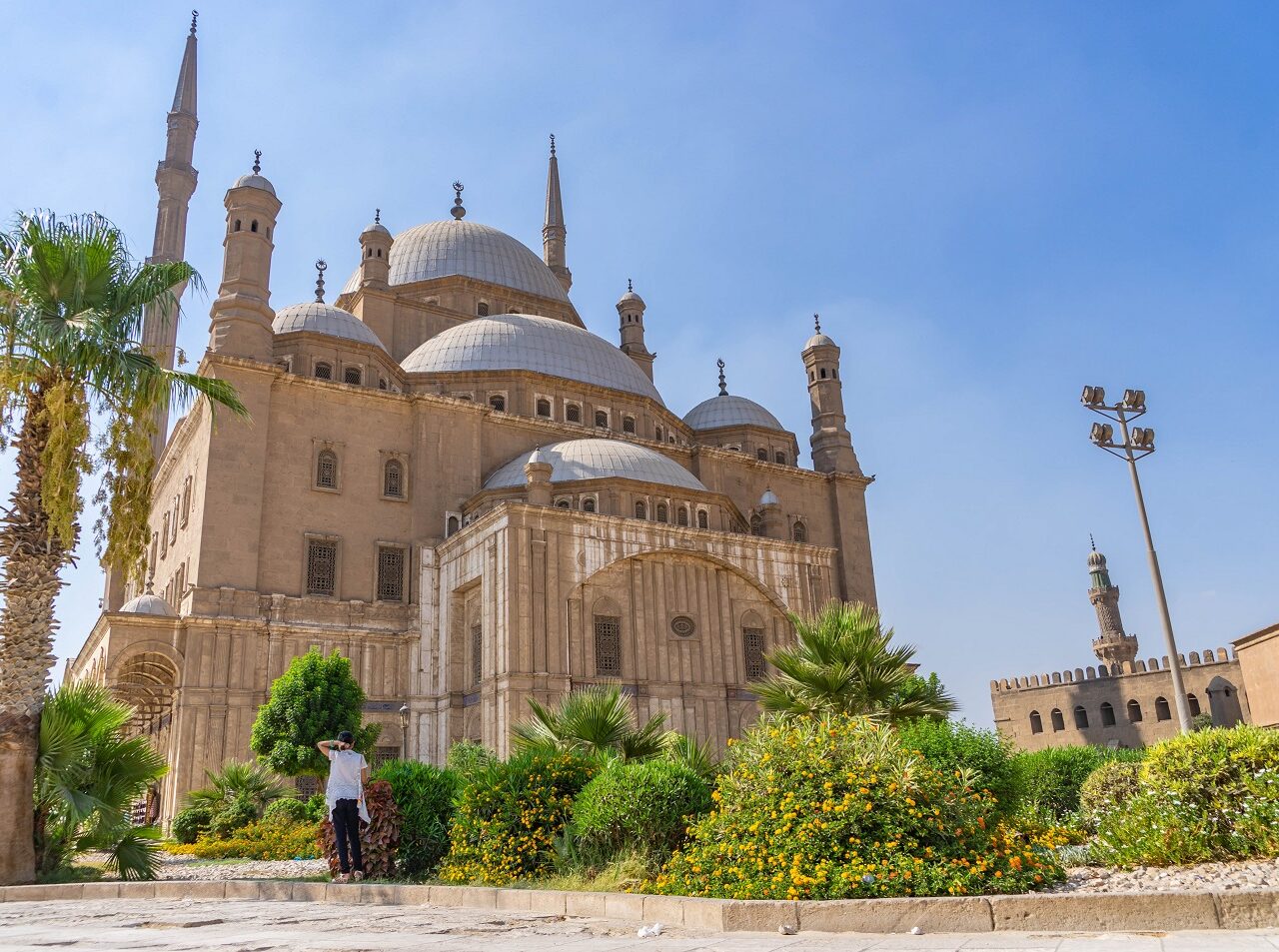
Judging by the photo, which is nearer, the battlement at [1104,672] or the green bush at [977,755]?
the green bush at [977,755]

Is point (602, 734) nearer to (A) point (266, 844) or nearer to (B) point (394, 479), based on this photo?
(A) point (266, 844)

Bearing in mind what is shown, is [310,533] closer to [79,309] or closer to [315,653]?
[315,653]

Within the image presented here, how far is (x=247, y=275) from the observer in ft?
89.8

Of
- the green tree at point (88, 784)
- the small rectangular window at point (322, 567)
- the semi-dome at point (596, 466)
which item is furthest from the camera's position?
the semi-dome at point (596, 466)

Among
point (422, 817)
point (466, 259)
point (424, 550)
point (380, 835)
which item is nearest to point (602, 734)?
point (422, 817)

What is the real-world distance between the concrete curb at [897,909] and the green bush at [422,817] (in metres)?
1.94

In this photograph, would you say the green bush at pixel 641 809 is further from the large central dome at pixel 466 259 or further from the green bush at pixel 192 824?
the large central dome at pixel 466 259

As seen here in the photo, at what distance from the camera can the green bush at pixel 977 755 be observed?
8719 millimetres

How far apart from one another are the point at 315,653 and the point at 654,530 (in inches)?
396

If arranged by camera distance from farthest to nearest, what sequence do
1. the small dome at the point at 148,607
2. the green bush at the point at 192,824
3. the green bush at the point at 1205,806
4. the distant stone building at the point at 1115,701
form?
the distant stone building at the point at 1115,701
the small dome at the point at 148,607
the green bush at the point at 192,824
the green bush at the point at 1205,806

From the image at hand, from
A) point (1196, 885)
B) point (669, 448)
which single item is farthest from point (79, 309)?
point (669, 448)

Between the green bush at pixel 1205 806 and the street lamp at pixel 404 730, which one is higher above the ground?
the street lamp at pixel 404 730

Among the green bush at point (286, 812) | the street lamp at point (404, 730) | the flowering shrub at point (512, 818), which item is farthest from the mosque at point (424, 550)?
the flowering shrub at point (512, 818)

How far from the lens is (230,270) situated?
27484 mm
